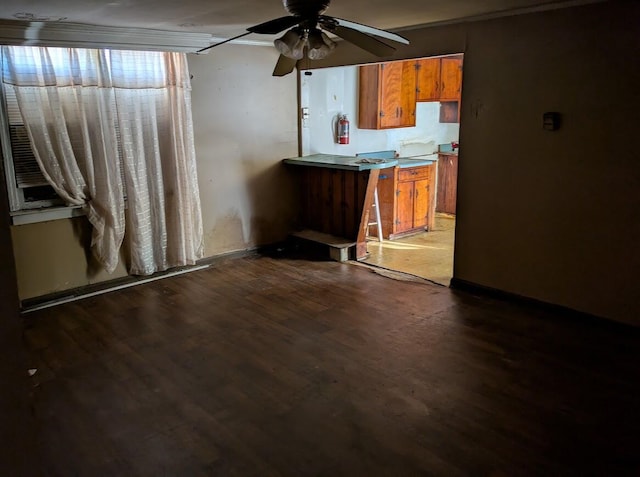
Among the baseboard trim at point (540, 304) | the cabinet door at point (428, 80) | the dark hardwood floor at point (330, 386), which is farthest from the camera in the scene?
the cabinet door at point (428, 80)

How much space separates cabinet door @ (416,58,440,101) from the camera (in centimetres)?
629

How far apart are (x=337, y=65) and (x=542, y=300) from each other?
301 centimetres

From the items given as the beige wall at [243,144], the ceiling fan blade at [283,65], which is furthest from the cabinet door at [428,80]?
the ceiling fan blade at [283,65]

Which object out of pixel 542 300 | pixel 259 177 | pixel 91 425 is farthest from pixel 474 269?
pixel 91 425

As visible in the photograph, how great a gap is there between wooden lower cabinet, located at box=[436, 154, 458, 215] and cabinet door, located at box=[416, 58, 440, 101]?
0.97 metres

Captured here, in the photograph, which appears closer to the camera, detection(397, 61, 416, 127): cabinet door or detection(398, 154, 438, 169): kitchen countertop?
detection(398, 154, 438, 169): kitchen countertop

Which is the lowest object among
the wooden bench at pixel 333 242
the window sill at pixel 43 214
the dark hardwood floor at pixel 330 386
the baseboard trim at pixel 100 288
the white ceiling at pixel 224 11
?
the dark hardwood floor at pixel 330 386

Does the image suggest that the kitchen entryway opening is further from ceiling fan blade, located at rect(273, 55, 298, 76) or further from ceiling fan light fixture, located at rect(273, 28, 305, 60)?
ceiling fan light fixture, located at rect(273, 28, 305, 60)

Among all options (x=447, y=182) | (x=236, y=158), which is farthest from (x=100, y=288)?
(x=447, y=182)

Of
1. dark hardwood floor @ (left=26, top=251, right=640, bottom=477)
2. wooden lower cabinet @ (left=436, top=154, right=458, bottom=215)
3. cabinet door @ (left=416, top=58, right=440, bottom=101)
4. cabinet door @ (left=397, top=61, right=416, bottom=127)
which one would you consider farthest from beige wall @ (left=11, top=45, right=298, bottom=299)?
wooden lower cabinet @ (left=436, top=154, right=458, bottom=215)

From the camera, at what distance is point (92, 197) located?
13.8 ft

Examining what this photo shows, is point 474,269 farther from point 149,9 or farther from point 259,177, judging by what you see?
point 149,9

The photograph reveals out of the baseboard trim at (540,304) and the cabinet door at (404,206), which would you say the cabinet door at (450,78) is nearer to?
the cabinet door at (404,206)

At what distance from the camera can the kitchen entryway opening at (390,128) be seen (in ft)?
18.8
